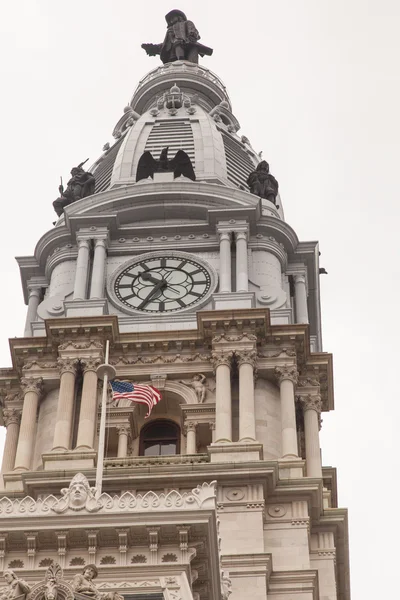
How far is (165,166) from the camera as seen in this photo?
2968 inches

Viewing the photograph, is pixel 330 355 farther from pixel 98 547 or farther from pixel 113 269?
pixel 98 547

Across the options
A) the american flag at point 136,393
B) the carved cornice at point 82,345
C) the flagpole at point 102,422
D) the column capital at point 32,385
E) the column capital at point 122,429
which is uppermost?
the carved cornice at point 82,345

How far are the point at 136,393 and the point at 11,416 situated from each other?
7.38 m

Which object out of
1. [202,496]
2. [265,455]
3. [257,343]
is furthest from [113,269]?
[202,496]

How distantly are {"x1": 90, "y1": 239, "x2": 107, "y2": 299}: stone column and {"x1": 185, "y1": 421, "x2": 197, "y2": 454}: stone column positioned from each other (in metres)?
7.88

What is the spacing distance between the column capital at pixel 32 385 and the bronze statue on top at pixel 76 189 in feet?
45.8

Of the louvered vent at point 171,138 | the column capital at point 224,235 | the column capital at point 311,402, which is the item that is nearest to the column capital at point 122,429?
the column capital at point 311,402

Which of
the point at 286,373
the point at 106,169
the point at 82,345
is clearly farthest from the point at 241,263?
the point at 106,169

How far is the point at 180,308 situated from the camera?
67438 mm

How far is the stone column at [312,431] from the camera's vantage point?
200ft

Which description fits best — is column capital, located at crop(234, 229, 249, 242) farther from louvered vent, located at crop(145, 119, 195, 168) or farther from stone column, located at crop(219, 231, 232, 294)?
louvered vent, located at crop(145, 119, 195, 168)

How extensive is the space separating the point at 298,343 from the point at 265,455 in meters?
5.83

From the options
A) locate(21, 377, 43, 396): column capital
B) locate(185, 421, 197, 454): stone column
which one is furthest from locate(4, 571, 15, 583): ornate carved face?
locate(21, 377, 43, 396): column capital

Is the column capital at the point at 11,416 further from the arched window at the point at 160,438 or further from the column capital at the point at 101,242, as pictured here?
the column capital at the point at 101,242
